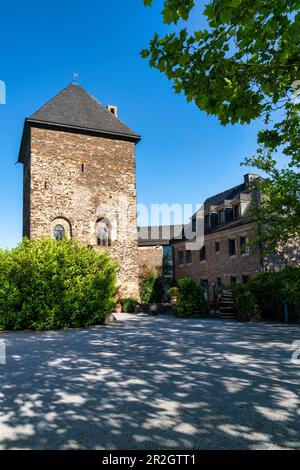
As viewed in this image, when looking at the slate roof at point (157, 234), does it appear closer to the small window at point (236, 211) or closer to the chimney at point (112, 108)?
the small window at point (236, 211)

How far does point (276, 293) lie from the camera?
650 inches

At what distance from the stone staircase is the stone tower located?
8361mm

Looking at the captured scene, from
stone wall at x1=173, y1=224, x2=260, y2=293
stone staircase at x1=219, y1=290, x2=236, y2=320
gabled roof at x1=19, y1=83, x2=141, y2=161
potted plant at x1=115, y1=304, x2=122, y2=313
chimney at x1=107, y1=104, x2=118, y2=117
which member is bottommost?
potted plant at x1=115, y1=304, x2=122, y2=313

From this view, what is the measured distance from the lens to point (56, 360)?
311 inches

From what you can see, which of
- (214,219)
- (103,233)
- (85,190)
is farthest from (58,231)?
(214,219)

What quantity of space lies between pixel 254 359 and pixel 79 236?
697 inches

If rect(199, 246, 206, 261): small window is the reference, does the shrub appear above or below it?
below

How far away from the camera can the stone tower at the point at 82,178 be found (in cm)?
2286

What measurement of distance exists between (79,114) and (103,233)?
28.9 feet

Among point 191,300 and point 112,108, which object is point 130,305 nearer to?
point 191,300

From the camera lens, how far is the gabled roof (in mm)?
23469

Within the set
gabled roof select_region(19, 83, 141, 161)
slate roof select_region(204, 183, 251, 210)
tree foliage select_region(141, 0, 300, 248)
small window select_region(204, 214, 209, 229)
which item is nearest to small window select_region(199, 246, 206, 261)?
small window select_region(204, 214, 209, 229)

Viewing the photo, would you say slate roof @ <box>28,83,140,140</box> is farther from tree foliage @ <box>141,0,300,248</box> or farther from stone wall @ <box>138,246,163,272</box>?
tree foliage @ <box>141,0,300,248</box>

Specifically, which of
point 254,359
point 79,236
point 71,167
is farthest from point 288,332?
point 71,167
